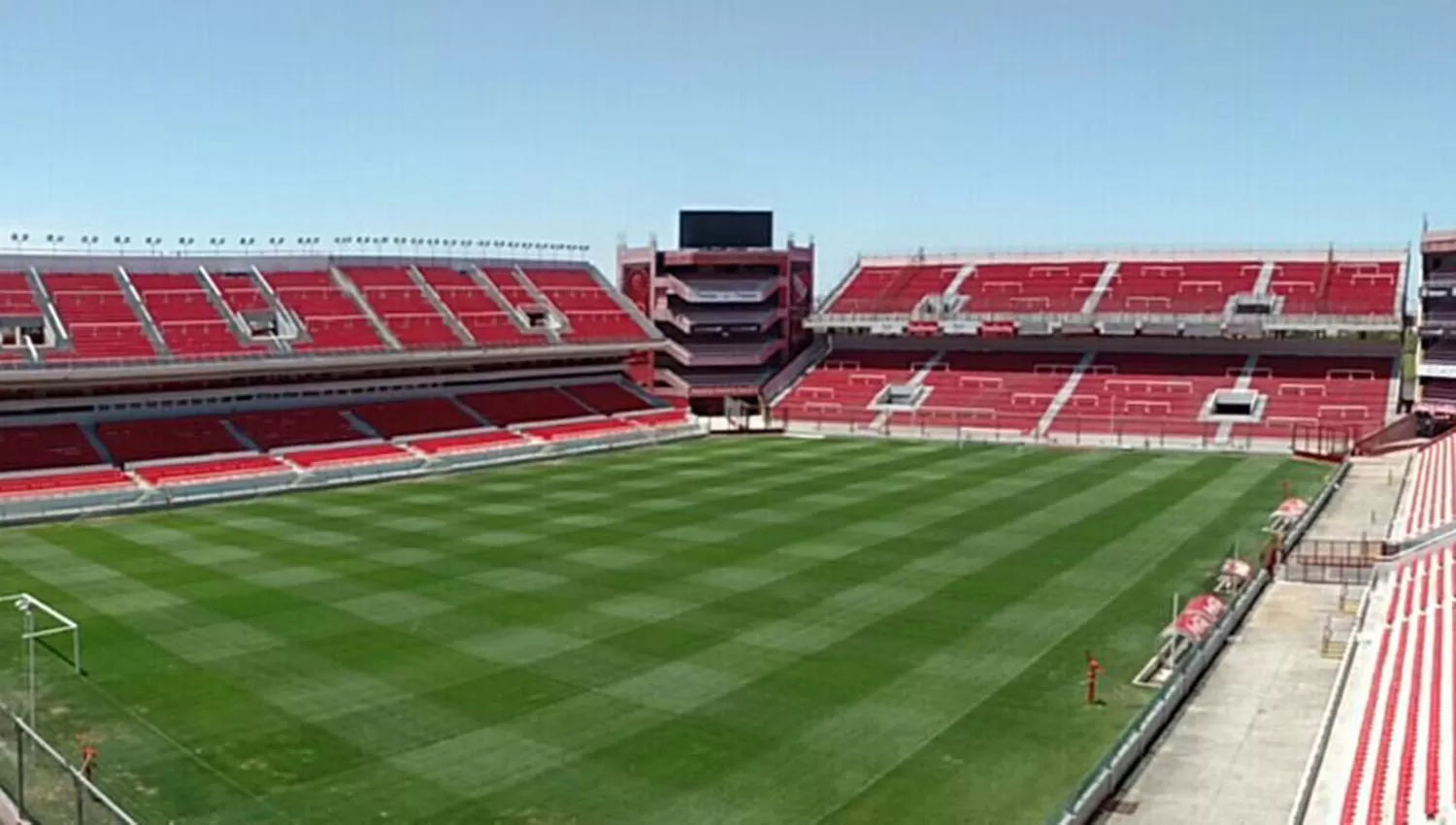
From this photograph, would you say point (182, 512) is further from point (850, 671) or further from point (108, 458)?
point (850, 671)

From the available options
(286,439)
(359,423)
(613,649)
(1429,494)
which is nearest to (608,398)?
(359,423)

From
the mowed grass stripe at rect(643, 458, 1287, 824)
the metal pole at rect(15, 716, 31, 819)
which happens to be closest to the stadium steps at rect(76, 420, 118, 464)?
the metal pole at rect(15, 716, 31, 819)

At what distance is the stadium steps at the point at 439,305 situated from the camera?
179 feet

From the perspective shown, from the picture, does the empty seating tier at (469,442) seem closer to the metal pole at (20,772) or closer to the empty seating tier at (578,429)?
the empty seating tier at (578,429)

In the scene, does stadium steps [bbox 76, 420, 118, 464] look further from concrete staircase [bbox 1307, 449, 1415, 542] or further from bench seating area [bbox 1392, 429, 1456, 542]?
bench seating area [bbox 1392, 429, 1456, 542]

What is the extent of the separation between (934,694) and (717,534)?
13685mm

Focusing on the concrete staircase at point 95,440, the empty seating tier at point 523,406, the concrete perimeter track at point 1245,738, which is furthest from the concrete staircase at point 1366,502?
the concrete staircase at point 95,440

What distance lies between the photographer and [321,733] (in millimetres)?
17438

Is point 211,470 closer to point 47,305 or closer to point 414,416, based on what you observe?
point 47,305

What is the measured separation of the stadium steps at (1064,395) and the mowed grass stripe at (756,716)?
34.6 m

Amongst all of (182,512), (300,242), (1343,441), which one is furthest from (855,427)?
(182,512)

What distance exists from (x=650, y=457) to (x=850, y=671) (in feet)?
103

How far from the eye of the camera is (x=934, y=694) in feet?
62.6

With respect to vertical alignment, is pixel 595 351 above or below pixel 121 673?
above
